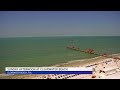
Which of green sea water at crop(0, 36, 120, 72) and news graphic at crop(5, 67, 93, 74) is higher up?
green sea water at crop(0, 36, 120, 72)

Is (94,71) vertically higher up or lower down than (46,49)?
lower down

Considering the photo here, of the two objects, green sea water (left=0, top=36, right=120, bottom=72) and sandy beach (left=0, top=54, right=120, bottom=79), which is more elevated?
green sea water (left=0, top=36, right=120, bottom=72)

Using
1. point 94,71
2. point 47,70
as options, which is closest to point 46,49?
point 47,70

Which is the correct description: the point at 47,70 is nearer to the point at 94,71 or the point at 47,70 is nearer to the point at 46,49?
the point at 46,49
